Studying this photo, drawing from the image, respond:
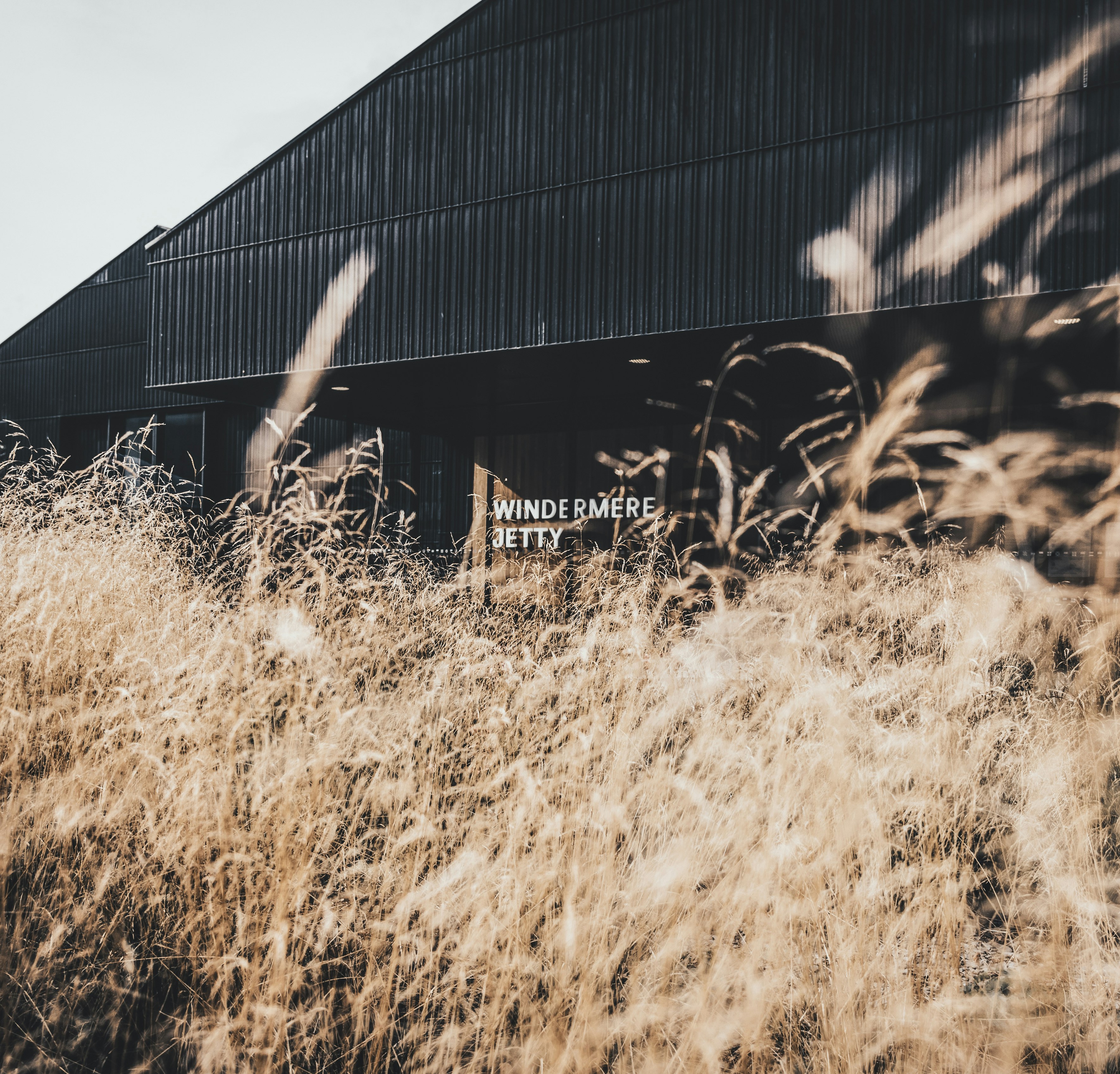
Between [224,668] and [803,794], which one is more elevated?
[224,668]

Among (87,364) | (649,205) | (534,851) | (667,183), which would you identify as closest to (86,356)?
(87,364)

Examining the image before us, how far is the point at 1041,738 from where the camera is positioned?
3041mm

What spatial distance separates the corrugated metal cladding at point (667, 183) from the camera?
7.19 m

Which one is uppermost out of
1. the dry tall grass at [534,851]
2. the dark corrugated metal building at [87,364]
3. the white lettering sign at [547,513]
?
the dark corrugated metal building at [87,364]

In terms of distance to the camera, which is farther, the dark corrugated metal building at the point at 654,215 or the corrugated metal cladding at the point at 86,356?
the corrugated metal cladding at the point at 86,356

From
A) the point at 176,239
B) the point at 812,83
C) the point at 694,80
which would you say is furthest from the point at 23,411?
the point at 812,83

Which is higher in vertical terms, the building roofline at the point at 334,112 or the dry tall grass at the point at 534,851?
the building roofline at the point at 334,112

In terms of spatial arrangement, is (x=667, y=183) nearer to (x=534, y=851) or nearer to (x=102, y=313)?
(x=534, y=851)

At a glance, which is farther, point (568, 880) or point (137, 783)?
point (137, 783)

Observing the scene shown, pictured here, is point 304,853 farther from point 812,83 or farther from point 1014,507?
point 812,83

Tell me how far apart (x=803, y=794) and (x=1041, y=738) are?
4.42 ft

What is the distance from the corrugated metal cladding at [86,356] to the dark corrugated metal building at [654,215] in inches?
243

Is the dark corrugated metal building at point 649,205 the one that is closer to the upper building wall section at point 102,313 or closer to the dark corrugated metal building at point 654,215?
the dark corrugated metal building at point 654,215

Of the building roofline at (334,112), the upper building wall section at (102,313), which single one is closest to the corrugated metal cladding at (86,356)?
the upper building wall section at (102,313)
